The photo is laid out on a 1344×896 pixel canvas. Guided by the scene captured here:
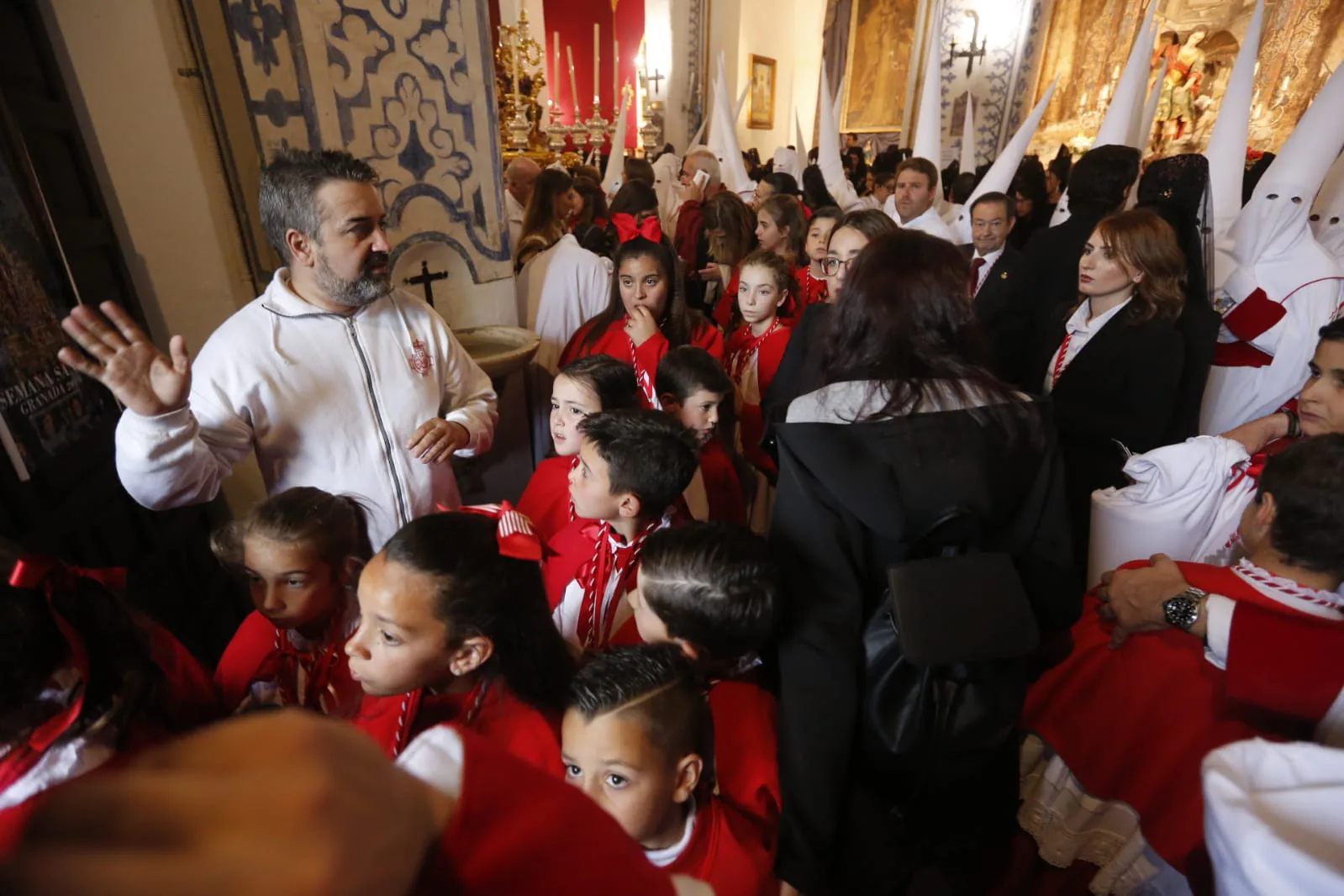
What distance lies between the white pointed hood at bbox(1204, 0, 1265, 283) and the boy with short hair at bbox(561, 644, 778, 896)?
3571 millimetres

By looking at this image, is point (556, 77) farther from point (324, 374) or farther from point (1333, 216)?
point (324, 374)

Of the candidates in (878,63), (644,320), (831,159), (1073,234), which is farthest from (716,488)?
(878,63)

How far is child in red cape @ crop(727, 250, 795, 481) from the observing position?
2.75 metres

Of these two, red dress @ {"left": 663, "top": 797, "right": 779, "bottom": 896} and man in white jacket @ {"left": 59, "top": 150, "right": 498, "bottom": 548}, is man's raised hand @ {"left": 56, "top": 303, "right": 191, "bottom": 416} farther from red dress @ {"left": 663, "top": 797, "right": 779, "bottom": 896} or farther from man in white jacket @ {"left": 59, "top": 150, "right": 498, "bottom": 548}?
red dress @ {"left": 663, "top": 797, "right": 779, "bottom": 896}

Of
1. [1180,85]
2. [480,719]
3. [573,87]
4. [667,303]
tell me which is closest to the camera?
[480,719]

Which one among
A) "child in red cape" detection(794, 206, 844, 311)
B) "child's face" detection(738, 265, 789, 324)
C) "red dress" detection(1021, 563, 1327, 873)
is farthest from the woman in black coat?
"child in red cape" detection(794, 206, 844, 311)

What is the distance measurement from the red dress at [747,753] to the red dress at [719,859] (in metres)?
0.08

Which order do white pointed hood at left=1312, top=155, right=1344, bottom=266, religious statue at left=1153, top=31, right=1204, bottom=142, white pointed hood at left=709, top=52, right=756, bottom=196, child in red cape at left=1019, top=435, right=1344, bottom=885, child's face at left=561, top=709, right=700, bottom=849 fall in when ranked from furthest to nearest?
religious statue at left=1153, top=31, right=1204, bottom=142 → white pointed hood at left=709, top=52, right=756, bottom=196 → white pointed hood at left=1312, top=155, right=1344, bottom=266 → child in red cape at left=1019, top=435, right=1344, bottom=885 → child's face at left=561, top=709, right=700, bottom=849

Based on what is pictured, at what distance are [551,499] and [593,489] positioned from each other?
623 millimetres

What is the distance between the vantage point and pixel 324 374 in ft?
5.49

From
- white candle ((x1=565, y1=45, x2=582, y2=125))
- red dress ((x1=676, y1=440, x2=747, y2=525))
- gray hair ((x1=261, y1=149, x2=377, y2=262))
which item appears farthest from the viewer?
white candle ((x1=565, y1=45, x2=582, y2=125))

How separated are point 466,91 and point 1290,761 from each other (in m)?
3.40

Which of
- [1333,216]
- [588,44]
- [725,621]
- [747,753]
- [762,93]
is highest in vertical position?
[588,44]

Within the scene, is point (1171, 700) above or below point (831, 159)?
below
